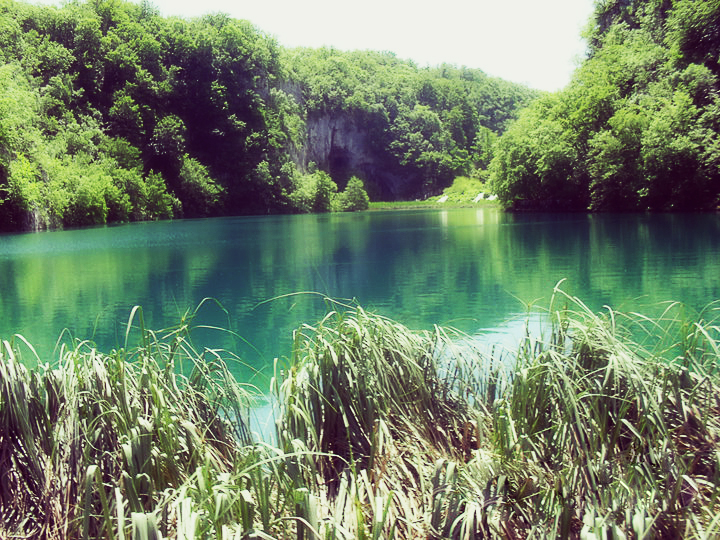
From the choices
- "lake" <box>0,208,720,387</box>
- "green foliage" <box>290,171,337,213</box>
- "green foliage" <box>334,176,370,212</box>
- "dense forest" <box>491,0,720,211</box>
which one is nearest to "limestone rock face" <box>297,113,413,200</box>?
"green foliage" <box>334,176,370,212</box>

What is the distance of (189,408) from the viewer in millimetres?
3691

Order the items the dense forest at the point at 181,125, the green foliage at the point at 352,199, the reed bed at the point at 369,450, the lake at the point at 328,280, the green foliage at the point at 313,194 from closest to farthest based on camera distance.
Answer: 1. the reed bed at the point at 369,450
2. the lake at the point at 328,280
3. the dense forest at the point at 181,125
4. the green foliage at the point at 313,194
5. the green foliage at the point at 352,199

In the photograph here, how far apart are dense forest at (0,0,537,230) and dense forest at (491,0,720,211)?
98.1 ft

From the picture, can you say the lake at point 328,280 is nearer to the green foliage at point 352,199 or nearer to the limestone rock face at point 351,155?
the green foliage at point 352,199

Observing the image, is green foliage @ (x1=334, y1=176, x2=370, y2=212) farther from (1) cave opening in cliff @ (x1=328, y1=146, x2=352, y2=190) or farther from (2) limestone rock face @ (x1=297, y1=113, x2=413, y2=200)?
(1) cave opening in cliff @ (x1=328, y1=146, x2=352, y2=190)

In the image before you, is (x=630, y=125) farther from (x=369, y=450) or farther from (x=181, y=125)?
(x=181, y=125)

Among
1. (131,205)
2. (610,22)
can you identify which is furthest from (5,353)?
(610,22)

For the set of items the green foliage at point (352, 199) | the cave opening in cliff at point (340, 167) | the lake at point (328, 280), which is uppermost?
the cave opening in cliff at point (340, 167)

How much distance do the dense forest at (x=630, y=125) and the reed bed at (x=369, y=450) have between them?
3331 cm

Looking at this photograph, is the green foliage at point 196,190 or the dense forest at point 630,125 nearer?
the dense forest at point 630,125

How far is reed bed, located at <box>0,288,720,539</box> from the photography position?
8.61 feet

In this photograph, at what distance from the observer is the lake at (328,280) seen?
1012cm

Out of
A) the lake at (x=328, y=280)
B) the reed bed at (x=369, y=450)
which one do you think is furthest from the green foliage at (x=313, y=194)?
the reed bed at (x=369, y=450)

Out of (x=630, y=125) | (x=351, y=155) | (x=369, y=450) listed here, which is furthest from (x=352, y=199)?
(x=369, y=450)
